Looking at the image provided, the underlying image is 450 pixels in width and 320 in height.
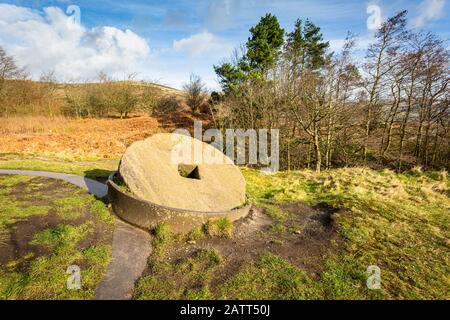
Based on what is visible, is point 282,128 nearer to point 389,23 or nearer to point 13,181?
point 389,23

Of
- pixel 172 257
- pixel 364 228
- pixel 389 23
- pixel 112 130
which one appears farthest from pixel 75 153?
pixel 389 23

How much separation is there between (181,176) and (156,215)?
52.5 inches

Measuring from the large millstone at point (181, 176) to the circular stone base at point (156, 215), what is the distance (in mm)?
192

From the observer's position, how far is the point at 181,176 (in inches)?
221

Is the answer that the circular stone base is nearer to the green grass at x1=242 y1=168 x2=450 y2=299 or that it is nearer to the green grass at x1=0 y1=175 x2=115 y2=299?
the green grass at x1=0 y1=175 x2=115 y2=299

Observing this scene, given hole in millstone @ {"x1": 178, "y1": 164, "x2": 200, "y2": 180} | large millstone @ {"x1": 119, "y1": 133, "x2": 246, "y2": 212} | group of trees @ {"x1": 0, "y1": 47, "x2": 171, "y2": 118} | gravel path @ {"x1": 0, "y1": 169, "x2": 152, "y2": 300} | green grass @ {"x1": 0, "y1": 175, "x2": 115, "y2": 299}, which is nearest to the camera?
green grass @ {"x1": 0, "y1": 175, "x2": 115, "y2": 299}

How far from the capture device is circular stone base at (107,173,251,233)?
4.44m

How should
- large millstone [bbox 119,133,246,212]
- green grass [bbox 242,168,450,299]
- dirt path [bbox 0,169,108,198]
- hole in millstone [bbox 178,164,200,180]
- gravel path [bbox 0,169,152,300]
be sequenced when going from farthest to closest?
1. dirt path [bbox 0,169,108,198]
2. hole in millstone [bbox 178,164,200,180]
3. large millstone [bbox 119,133,246,212]
4. green grass [bbox 242,168,450,299]
5. gravel path [bbox 0,169,152,300]

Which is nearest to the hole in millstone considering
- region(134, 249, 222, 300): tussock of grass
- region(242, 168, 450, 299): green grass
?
region(242, 168, 450, 299): green grass

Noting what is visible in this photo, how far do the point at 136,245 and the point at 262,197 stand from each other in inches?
161

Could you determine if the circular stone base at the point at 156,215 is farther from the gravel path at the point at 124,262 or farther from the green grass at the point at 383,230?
the green grass at the point at 383,230

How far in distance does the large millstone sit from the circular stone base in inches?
7.5

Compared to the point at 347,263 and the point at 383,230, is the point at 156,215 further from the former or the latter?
the point at 383,230
